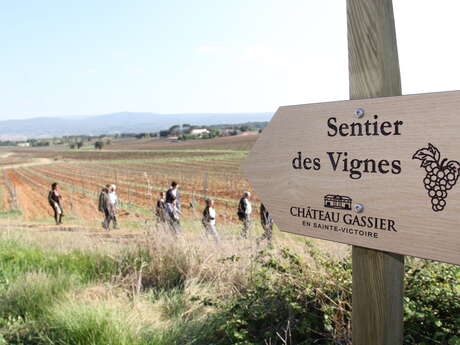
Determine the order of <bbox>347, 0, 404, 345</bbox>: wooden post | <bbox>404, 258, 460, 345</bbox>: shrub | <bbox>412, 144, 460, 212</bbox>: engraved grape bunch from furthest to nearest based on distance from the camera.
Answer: <bbox>404, 258, 460, 345</bbox>: shrub → <bbox>347, 0, 404, 345</bbox>: wooden post → <bbox>412, 144, 460, 212</bbox>: engraved grape bunch

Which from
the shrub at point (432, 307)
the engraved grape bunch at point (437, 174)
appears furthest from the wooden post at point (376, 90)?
the shrub at point (432, 307)

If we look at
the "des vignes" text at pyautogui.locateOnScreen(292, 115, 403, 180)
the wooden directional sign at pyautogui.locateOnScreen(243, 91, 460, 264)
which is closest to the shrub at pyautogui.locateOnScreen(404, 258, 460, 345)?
the wooden directional sign at pyautogui.locateOnScreen(243, 91, 460, 264)

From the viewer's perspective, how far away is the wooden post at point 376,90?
1775mm

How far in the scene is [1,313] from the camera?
3559 mm

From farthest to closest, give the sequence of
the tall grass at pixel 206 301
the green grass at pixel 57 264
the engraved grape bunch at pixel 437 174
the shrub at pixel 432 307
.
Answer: the green grass at pixel 57 264 < the tall grass at pixel 206 301 < the shrub at pixel 432 307 < the engraved grape bunch at pixel 437 174

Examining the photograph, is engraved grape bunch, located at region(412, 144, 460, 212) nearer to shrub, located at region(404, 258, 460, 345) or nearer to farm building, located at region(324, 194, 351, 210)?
farm building, located at region(324, 194, 351, 210)

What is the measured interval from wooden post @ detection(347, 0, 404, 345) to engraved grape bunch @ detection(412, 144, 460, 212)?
0.34m

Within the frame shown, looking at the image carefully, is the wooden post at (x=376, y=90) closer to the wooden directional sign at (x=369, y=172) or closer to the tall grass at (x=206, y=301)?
the wooden directional sign at (x=369, y=172)

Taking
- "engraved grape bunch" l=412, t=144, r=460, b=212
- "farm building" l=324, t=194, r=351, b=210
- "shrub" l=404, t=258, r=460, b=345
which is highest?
"engraved grape bunch" l=412, t=144, r=460, b=212

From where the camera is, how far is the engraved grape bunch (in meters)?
1.49

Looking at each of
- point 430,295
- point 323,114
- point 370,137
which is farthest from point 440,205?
point 430,295

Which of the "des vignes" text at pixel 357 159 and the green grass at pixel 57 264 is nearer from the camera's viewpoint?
the "des vignes" text at pixel 357 159

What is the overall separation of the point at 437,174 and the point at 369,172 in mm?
264

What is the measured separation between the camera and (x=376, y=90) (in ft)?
5.79
